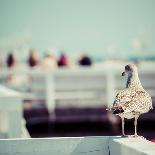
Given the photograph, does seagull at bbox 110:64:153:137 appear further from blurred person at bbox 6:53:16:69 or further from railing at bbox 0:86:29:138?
blurred person at bbox 6:53:16:69

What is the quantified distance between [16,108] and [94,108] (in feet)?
21.3

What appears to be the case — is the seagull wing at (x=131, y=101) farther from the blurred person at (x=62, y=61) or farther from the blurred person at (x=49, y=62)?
the blurred person at (x=62, y=61)

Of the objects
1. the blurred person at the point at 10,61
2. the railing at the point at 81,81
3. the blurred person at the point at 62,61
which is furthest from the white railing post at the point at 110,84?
the blurred person at the point at 10,61

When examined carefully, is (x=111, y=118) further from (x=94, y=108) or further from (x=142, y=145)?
(x=142, y=145)

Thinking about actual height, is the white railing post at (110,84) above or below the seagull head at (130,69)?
below

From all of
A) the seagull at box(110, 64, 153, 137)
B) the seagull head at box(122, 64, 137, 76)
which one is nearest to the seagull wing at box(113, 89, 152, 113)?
the seagull at box(110, 64, 153, 137)

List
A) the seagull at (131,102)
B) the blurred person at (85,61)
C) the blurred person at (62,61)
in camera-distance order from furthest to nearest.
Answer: the blurred person at (85,61) → the blurred person at (62,61) → the seagull at (131,102)

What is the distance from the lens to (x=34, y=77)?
47.3 ft

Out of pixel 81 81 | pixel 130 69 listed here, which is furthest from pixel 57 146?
pixel 81 81

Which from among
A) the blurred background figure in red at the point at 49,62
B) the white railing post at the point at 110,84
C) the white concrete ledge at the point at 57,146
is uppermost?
the blurred background figure in red at the point at 49,62

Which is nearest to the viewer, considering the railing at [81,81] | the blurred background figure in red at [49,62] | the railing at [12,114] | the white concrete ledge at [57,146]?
the white concrete ledge at [57,146]

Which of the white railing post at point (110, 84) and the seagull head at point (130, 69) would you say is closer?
the seagull head at point (130, 69)

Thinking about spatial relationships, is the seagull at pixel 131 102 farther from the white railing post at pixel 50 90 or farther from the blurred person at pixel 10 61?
the blurred person at pixel 10 61

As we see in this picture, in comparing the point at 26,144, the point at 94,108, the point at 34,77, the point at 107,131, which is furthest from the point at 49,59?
the point at 26,144
